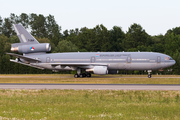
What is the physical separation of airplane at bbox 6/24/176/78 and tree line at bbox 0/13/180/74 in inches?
699

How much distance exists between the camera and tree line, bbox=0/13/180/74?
7526 cm

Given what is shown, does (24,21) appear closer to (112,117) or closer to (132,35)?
(132,35)

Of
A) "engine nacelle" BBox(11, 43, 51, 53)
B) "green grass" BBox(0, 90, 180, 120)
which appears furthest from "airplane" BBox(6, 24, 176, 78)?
"green grass" BBox(0, 90, 180, 120)

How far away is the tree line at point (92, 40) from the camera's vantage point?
247 ft

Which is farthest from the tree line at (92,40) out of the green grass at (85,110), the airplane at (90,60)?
the green grass at (85,110)

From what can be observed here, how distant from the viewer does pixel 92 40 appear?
375ft

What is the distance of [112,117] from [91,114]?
51.9 inches

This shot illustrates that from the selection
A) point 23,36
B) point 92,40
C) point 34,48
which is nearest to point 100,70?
point 34,48

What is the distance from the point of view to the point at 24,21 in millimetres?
152250

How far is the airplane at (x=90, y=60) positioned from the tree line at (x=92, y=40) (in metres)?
17.8

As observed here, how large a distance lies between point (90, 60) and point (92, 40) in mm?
65927

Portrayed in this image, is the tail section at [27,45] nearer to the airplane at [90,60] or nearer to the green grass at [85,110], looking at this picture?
the airplane at [90,60]

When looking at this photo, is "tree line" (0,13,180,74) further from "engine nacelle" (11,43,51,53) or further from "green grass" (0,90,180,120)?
"green grass" (0,90,180,120)

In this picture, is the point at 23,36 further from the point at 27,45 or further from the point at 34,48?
the point at 34,48
